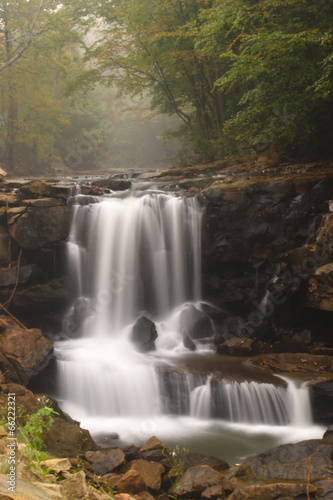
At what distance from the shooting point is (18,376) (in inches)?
276

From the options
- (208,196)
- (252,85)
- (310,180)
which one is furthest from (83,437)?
(252,85)

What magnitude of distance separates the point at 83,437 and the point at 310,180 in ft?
26.1

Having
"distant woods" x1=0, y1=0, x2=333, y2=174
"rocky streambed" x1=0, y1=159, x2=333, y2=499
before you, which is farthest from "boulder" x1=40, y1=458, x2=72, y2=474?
"distant woods" x1=0, y1=0, x2=333, y2=174

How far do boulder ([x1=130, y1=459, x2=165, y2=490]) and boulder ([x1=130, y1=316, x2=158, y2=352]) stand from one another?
4140mm

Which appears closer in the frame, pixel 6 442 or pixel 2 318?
pixel 6 442

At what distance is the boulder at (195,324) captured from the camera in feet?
31.4

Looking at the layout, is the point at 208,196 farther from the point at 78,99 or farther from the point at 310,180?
the point at 78,99

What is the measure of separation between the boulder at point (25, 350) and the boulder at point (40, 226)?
2891 mm

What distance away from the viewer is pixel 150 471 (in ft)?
15.6

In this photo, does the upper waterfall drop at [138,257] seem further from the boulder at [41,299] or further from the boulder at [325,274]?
the boulder at [325,274]

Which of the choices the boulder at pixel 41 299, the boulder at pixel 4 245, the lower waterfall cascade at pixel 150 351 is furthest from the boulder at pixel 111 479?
the boulder at pixel 4 245

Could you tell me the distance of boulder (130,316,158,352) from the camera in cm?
902

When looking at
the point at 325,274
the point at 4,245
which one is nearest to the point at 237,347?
the point at 325,274

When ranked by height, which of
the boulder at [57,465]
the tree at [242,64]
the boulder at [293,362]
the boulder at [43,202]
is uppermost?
the tree at [242,64]
